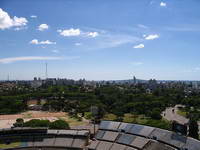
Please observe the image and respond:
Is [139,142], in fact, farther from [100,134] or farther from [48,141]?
[48,141]

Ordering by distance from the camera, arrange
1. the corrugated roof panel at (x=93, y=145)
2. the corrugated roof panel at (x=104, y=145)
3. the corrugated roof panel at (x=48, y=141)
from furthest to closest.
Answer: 1. the corrugated roof panel at (x=48, y=141)
2. the corrugated roof panel at (x=93, y=145)
3. the corrugated roof panel at (x=104, y=145)

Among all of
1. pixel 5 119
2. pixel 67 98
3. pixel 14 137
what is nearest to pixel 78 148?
pixel 14 137

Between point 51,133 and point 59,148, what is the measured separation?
13.2ft

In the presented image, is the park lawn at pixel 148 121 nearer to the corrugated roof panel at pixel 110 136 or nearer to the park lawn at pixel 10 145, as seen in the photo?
the corrugated roof panel at pixel 110 136

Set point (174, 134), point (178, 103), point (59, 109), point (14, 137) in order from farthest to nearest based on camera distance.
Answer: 1. point (178, 103)
2. point (59, 109)
3. point (14, 137)
4. point (174, 134)

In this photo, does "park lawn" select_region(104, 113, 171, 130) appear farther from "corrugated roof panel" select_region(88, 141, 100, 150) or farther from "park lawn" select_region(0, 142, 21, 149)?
"park lawn" select_region(0, 142, 21, 149)

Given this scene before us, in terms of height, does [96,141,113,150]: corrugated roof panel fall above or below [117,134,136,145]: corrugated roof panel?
below

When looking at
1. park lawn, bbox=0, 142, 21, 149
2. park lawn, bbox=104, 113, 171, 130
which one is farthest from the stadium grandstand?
park lawn, bbox=104, 113, 171, 130

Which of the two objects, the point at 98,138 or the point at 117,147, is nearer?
the point at 117,147

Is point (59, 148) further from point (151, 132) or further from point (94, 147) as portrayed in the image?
point (151, 132)

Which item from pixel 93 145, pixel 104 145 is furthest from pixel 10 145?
pixel 104 145

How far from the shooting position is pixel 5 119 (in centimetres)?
8388

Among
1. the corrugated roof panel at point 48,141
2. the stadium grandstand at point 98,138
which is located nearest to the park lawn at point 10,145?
the stadium grandstand at point 98,138

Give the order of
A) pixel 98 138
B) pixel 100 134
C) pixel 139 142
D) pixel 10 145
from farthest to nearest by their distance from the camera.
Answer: pixel 100 134
pixel 98 138
pixel 10 145
pixel 139 142
